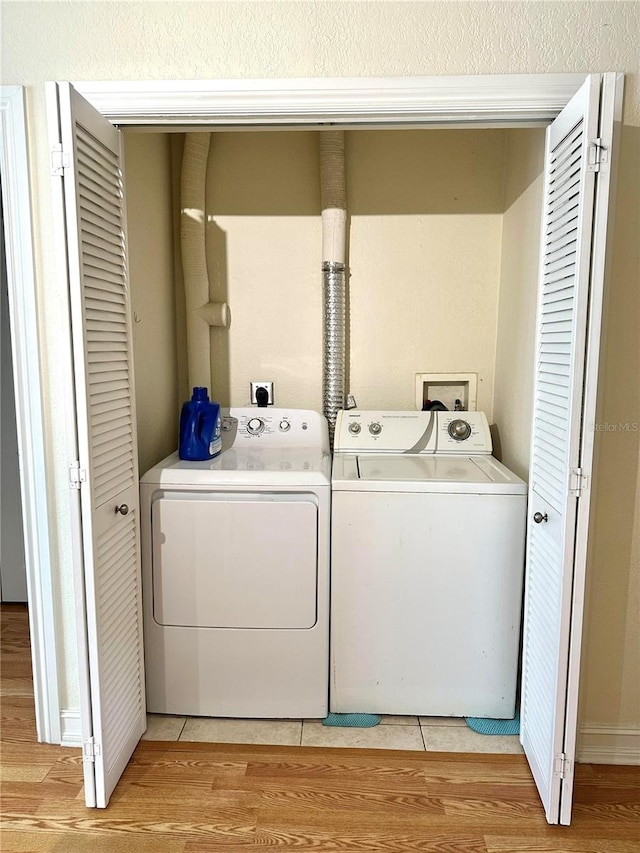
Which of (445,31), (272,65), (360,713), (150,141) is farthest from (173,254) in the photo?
(360,713)

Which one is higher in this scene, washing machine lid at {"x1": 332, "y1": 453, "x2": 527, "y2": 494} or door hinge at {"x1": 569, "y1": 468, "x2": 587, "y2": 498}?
door hinge at {"x1": 569, "y1": 468, "x2": 587, "y2": 498}

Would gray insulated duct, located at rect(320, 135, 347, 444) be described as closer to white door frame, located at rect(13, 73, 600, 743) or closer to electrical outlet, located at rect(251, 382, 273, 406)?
electrical outlet, located at rect(251, 382, 273, 406)

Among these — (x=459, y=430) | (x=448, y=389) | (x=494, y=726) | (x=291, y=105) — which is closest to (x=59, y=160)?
(x=291, y=105)

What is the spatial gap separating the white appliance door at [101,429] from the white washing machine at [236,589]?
15 centimetres

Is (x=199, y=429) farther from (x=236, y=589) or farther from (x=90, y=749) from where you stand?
(x=90, y=749)

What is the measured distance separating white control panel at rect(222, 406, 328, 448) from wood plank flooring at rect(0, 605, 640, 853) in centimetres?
118

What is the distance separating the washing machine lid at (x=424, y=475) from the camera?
2.03 m

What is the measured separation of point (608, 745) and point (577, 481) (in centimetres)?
103

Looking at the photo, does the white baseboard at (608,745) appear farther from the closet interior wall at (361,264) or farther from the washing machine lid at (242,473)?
the washing machine lid at (242,473)

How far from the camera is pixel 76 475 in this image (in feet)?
5.24

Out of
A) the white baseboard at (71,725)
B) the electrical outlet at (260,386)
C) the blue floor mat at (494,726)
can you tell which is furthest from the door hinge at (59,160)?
the blue floor mat at (494,726)

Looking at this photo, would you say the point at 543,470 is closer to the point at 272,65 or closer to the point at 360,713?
the point at 360,713

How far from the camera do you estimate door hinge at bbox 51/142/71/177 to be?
1.48 meters

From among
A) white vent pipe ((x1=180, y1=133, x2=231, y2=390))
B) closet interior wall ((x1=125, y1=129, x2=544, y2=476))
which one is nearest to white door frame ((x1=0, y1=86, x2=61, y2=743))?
closet interior wall ((x1=125, y1=129, x2=544, y2=476))
